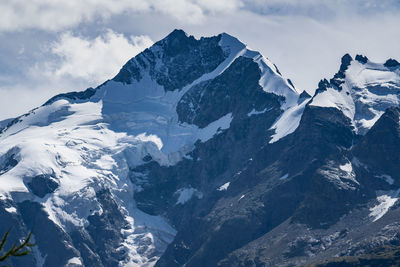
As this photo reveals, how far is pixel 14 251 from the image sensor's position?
54.4 metres
